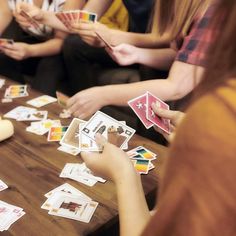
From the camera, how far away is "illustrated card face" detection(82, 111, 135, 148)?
1.32 metres

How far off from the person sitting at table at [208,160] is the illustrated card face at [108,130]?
740 mm

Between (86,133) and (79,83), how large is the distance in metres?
1.15

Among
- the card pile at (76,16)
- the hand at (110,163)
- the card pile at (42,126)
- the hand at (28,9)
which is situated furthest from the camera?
the hand at (28,9)

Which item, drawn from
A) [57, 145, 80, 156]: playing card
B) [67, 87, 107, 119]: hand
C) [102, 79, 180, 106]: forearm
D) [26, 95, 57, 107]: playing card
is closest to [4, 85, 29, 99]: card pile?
[26, 95, 57, 107]: playing card

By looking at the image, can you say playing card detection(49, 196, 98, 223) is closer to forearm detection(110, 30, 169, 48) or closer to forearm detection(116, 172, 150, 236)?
forearm detection(116, 172, 150, 236)

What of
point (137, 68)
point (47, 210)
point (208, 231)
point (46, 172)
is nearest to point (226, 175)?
point (208, 231)

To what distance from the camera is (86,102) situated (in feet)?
5.16

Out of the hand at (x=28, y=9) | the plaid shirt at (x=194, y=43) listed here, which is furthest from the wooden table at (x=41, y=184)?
the hand at (x=28, y=9)

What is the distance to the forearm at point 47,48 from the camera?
2408 millimetres

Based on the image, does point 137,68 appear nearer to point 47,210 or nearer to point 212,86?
point 47,210

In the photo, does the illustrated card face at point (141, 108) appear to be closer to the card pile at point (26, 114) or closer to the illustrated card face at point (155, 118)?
the illustrated card face at point (155, 118)

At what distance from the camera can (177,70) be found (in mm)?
1603

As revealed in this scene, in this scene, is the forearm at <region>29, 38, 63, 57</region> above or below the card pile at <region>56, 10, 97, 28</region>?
below

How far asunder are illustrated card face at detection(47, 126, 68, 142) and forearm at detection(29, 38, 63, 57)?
1.09 metres
